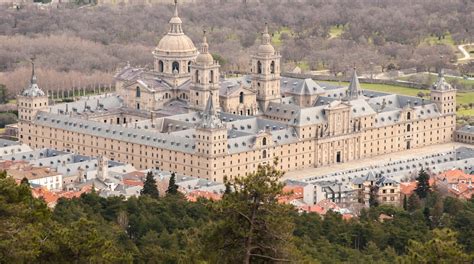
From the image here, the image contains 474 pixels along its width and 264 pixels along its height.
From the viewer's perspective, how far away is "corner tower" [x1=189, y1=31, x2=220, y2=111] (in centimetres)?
11262

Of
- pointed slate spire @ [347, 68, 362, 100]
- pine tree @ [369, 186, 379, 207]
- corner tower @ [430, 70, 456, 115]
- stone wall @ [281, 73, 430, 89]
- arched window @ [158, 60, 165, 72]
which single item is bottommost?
pine tree @ [369, 186, 379, 207]

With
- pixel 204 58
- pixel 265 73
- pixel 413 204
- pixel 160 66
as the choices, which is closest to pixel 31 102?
pixel 160 66

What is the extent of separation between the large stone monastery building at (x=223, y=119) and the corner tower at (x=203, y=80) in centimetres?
8

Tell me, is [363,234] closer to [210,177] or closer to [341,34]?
[210,177]

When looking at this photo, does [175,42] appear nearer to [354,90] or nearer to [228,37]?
[354,90]

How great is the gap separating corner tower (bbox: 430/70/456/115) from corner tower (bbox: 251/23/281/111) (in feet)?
43.6

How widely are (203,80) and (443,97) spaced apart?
20.9m

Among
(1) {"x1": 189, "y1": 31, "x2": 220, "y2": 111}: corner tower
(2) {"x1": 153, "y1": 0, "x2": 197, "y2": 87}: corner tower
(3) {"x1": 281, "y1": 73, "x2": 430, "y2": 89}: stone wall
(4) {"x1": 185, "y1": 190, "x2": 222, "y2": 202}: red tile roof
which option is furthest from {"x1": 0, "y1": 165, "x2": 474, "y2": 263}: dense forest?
(3) {"x1": 281, "y1": 73, "x2": 430, "y2": 89}: stone wall

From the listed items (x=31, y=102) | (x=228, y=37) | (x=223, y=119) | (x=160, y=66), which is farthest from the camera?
(x=228, y=37)

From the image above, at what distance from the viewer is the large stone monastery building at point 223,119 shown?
10462 centimetres

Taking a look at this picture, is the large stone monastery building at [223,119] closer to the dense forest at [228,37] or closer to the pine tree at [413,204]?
the pine tree at [413,204]

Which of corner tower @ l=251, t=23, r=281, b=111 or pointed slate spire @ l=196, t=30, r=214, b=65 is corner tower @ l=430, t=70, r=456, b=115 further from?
pointed slate spire @ l=196, t=30, r=214, b=65

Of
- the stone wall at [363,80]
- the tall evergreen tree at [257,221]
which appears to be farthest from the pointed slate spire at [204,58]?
the tall evergreen tree at [257,221]

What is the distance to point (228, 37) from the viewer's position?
588ft
